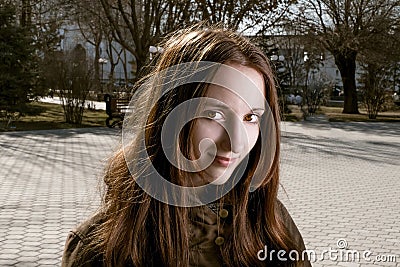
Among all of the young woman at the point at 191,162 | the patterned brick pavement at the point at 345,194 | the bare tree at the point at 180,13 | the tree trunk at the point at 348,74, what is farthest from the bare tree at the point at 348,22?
the young woman at the point at 191,162

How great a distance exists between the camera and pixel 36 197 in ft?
26.1

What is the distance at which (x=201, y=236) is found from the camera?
53.2 inches

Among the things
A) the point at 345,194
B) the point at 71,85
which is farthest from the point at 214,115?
the point at 71,85

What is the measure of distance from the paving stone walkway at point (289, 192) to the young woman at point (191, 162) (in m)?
0.22

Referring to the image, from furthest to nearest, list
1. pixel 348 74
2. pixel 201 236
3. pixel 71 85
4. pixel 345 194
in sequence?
1. pixel 348 74
2. pixel 71 85
3. pixel 345 194
4. pixel 201 236

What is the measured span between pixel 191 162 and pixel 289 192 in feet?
25.4

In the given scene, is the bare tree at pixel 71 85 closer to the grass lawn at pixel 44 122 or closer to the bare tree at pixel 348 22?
the grass lawn at pixel 44 122

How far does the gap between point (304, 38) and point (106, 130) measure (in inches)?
523

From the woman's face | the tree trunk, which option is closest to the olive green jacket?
the woman's face

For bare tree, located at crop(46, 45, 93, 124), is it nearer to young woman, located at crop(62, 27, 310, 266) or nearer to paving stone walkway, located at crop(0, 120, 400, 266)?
paving stone walkway, located at crop(0, 120, 400, 266)

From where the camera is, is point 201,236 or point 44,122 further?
point 44,122

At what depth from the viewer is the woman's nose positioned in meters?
1.22

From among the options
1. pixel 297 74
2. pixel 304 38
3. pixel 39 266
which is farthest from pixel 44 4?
pixel 39 266

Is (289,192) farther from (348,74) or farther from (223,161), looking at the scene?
(348,74)
